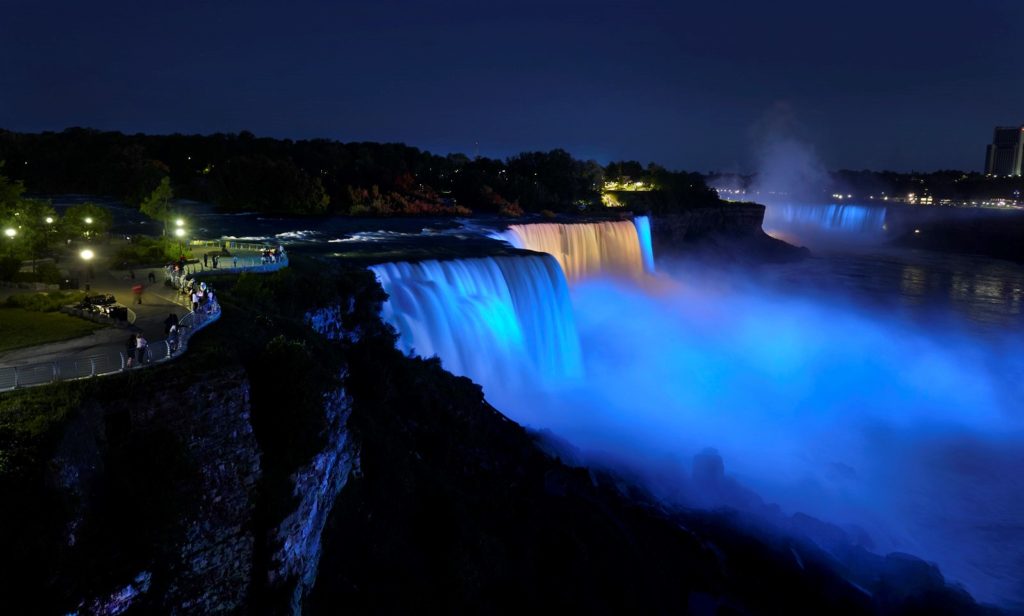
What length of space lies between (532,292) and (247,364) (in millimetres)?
19605

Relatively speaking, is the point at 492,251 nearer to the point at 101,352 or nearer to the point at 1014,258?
the point at 101,352

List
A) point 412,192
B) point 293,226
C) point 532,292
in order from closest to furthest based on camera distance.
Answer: point 532,292
point 293,226
point 412,192

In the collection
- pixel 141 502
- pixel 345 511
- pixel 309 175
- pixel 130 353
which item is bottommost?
pixel 345 511

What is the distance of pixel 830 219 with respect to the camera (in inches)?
3743

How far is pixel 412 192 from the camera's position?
226 ft

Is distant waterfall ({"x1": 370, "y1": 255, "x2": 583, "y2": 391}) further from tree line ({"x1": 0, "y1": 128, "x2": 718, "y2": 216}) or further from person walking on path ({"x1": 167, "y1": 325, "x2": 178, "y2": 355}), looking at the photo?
tree line ({"x1": 0, "y1": 128, "x2": 718, "y2": 216})

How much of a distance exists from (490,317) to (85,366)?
17291 millimetres

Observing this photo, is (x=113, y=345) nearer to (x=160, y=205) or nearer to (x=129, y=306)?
(x=129, y=306)

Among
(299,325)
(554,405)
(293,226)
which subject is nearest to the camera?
(299,325)

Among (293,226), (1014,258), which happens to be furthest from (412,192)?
(1014,258)

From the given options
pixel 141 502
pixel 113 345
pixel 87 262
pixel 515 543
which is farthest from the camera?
pixel 87 262

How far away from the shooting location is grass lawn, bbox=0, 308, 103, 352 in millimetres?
12789

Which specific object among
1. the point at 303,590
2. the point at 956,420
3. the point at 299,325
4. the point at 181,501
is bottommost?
the point at 956,420

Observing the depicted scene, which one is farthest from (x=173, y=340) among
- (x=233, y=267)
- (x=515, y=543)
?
(x=233, y=267)
